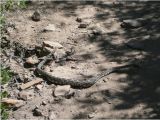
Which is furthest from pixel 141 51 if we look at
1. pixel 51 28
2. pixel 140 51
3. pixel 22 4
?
pixel 22 4

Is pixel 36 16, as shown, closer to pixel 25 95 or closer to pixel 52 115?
pixel 25 95

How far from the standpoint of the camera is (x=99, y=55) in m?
6.22

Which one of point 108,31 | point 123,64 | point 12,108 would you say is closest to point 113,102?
point 123,64

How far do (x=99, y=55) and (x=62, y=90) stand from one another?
0.92 m

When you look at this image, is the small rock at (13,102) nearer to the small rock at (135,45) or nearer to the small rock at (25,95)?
the small rock at (25,95)

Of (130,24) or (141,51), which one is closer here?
(141,51)

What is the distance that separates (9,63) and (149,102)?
2.26 meters

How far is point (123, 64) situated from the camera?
596cm

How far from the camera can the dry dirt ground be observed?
5277 mm

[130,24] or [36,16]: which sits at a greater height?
[36,16]

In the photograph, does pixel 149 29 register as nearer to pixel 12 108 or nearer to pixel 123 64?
pixel 123 64

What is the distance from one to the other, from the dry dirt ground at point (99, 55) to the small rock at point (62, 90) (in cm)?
8

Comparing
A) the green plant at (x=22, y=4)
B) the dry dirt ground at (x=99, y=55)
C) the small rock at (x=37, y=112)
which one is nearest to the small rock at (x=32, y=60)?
the dry dirt ground at (x=99, y=55)

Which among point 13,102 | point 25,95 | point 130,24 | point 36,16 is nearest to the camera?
point 13,102
